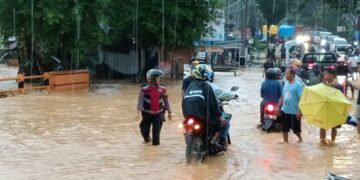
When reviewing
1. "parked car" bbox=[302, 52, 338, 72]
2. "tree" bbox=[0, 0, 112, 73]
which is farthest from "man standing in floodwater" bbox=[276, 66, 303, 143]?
"tree" bbox=[0, 0, 112, 73]

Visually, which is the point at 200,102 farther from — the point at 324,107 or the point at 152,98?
the point at 324,107

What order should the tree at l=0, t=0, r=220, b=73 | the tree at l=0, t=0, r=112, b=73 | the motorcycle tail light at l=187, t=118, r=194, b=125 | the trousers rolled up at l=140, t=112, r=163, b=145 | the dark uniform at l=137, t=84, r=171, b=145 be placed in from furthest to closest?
the tree at l=0, t=0, r=220, b=73
the tree at l=0, t=0, r=112, b=73
the trousers rolled up at l=140, t=112, r=163, b=145
the dark uniform at l=137, t=84, r=171, b=145
the motorcycle tail light at l=187, t=118, r=194, b=125

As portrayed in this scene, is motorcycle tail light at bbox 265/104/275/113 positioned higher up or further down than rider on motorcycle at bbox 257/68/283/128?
further down

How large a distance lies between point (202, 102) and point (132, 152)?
2.35 metres

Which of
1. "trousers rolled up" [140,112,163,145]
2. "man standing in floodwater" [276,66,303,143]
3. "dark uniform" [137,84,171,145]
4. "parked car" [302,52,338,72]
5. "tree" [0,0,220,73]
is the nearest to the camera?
"dark uniform" [137,84,171,145]

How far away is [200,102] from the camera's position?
903cm

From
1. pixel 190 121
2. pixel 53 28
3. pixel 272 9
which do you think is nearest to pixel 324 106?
pixel 190 121

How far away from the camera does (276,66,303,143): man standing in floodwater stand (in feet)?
36.3

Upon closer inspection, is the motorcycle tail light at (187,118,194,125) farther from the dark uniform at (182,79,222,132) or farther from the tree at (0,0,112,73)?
the tree at (0,0,112,73)

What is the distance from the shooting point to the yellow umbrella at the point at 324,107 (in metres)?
10.7

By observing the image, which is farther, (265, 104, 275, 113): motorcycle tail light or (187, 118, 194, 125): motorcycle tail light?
(265, 104, 275, 113): motorcycle tail light

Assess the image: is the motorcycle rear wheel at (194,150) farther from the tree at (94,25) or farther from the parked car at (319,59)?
the tree at (94,25)

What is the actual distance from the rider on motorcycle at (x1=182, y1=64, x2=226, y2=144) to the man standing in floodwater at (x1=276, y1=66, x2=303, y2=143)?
213cm

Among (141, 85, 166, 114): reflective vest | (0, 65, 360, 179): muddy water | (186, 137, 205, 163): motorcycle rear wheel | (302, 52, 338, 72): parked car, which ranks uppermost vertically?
(302, 52, 338, 72): parked car
